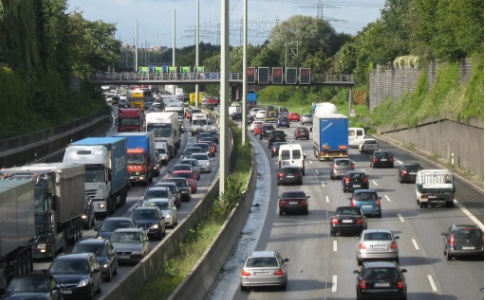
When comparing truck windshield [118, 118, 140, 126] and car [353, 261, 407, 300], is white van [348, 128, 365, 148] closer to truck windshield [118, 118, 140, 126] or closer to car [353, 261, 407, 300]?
truck windshield [118, 118, 140, 126]

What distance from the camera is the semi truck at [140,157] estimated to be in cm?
6550

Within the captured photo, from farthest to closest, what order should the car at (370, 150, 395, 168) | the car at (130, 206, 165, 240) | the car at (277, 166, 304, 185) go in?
the car at (370, 150, 395, 168) < the car at (277, 166, 304, 185) < the car at (130, 206, 165, 240)

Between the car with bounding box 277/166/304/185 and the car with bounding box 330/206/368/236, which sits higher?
the car with bounding box 330/206/368/236

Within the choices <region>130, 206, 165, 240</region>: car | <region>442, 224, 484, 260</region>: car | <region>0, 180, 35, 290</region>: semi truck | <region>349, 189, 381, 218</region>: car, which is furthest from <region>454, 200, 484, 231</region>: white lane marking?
<region>0, 180, 35, 290</region>: semi truck

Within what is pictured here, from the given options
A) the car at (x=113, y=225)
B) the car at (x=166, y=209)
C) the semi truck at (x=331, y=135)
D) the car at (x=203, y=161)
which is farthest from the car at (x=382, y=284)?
the semi truck at (x=331, y=135)

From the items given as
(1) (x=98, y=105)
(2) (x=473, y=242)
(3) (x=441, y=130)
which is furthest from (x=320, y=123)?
(1) (x=98, y=105)

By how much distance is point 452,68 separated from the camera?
92125 millimetres

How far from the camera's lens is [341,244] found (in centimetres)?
4322

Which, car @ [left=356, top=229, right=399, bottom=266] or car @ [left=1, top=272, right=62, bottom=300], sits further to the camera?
car @ [left=356, top=229, right=399, bottom=266]

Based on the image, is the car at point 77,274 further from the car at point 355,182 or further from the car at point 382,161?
the car at point 382,161

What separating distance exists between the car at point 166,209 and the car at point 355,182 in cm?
1610

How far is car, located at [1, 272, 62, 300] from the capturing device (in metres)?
25.1

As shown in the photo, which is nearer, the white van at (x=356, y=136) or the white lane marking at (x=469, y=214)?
the white lane marking at (x=469, y=214)

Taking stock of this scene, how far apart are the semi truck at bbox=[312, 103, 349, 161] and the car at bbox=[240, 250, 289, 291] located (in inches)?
1748
